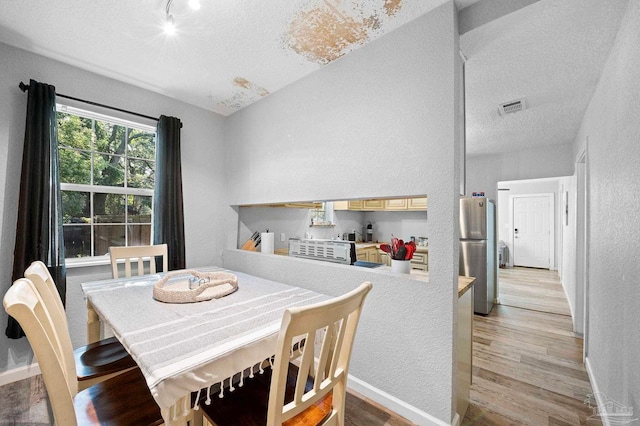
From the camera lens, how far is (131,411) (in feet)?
3.43

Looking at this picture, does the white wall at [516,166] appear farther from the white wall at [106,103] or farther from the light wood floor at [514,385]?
the white wall at [106,103]

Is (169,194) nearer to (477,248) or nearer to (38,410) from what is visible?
(38,410)

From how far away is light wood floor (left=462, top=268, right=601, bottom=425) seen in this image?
1.76 m

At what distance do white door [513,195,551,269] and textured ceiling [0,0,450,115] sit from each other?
732cm

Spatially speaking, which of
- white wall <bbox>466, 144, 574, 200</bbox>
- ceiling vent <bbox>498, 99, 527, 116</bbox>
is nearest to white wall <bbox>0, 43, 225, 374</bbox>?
ceiling vent <bbox>498, 99, 527, 116</bbox>

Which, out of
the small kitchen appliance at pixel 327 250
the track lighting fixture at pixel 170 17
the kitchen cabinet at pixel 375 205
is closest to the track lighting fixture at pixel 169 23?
the track lighting fixture at pixel 170 17

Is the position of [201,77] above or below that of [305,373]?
above

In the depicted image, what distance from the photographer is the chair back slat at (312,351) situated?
0.78m

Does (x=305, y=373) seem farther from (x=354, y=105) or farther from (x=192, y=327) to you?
(x=354, y=105)

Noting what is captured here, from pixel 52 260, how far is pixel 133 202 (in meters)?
0.81

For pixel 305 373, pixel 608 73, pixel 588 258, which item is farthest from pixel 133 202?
pixel 588 258

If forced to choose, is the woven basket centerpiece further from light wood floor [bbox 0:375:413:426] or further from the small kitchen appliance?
light wood floor [bbox 0:375:413:426]

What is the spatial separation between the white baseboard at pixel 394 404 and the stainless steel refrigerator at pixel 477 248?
2.35 metres

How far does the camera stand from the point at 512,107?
8.87ft
